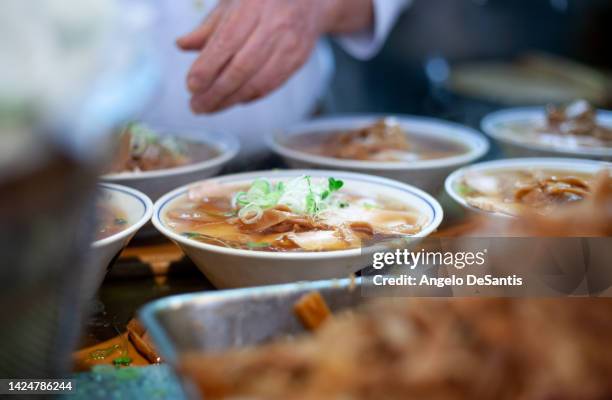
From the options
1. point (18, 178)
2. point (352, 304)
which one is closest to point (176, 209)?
point (352, 304)

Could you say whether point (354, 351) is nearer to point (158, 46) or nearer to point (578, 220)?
point (578, 220)

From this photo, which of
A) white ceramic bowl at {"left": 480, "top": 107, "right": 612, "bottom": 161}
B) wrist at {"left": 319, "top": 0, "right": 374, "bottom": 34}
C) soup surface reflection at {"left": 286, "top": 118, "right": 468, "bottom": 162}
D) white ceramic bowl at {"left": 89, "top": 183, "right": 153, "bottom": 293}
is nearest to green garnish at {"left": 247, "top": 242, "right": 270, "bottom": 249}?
white ceramic bowl at {"left": 89, "top": 183, "right": 153, "bottom": 293}

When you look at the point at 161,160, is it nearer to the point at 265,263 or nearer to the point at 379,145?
the point at 379,145

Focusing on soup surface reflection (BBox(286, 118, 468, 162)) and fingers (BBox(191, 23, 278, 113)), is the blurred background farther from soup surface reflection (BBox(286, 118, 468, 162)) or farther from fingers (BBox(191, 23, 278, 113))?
fingers (BBox(191, 23, 278, 113))

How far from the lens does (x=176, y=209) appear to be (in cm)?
196

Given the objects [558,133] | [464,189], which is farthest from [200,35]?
[558,133]

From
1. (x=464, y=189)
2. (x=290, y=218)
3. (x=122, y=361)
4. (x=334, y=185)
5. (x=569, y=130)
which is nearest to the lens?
(x=122, y=361)

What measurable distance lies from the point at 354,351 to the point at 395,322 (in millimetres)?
70

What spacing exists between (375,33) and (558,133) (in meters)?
0.96

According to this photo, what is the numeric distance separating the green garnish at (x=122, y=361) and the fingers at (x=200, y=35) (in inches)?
48.0

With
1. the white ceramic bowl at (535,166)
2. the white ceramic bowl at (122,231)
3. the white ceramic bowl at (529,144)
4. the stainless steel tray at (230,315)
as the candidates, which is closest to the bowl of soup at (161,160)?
the white ceramic bowl at (122,231)

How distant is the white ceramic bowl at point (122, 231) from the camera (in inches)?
60.0

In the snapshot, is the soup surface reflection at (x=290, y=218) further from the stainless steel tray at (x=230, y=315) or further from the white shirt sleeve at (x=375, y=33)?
the white shirt sleeve at (x=375, y=33)

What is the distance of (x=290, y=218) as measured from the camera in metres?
1.79
